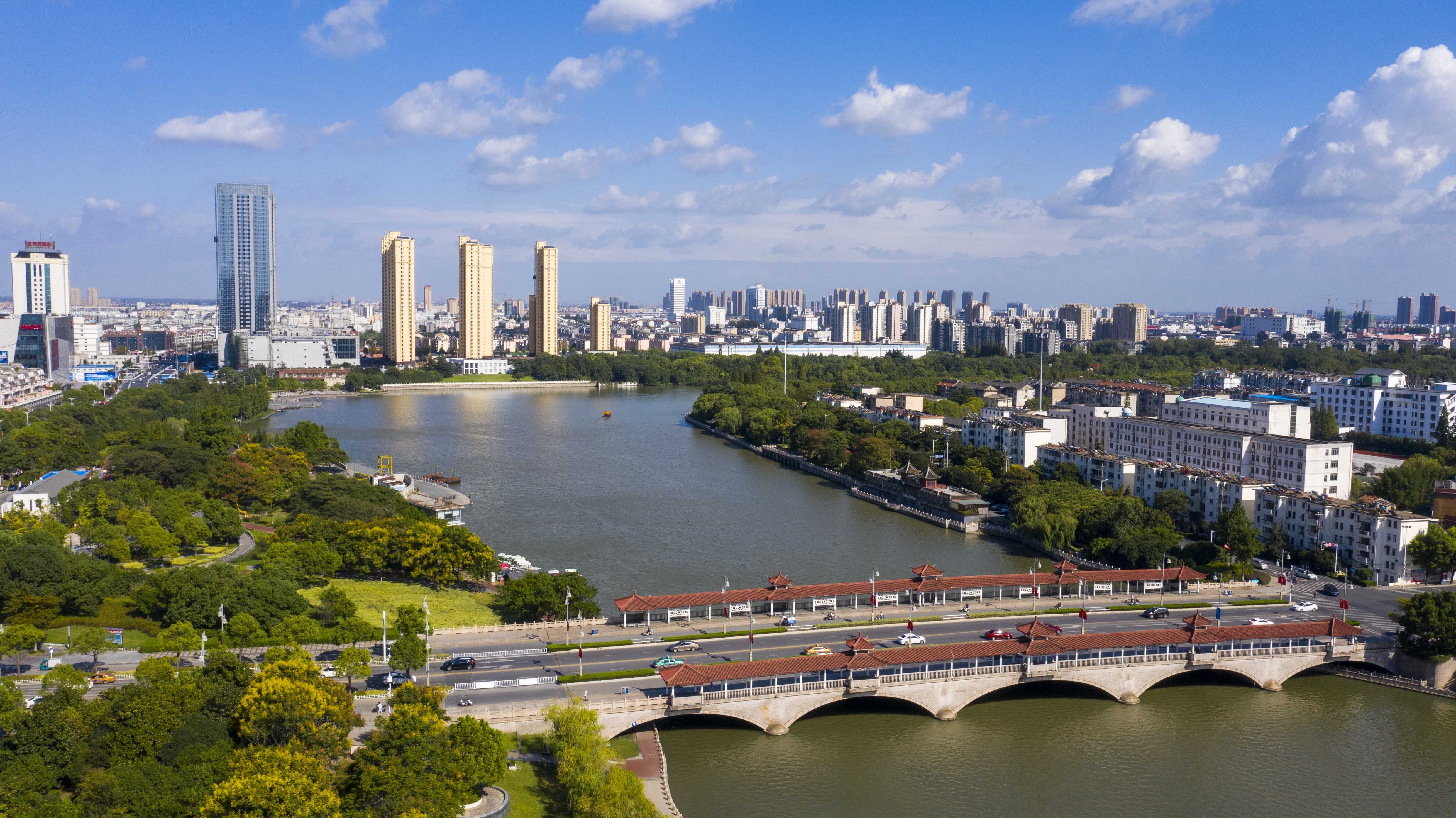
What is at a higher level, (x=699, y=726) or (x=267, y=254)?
(x=267, y=254)

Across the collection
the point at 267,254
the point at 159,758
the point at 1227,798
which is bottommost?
the point at 1227,798

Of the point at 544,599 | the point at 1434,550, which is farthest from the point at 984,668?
the point at 1434,550

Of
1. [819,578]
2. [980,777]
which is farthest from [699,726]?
[819,578]

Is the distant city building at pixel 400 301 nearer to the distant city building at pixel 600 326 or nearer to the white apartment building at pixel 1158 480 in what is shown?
the distant city building at pixel 600 326

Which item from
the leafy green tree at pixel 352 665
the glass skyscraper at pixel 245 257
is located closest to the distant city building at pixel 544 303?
the glass skyscraper at pixel 245 257

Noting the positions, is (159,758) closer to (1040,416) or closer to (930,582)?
(930,582)

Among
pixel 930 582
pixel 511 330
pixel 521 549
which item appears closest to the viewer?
pixel 930 582

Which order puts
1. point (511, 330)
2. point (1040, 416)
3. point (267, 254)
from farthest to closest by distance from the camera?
1. point (511, 330)
2. point (267, 254)
3. point (1040, 416)

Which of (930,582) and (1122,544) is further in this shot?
(1122,544)
